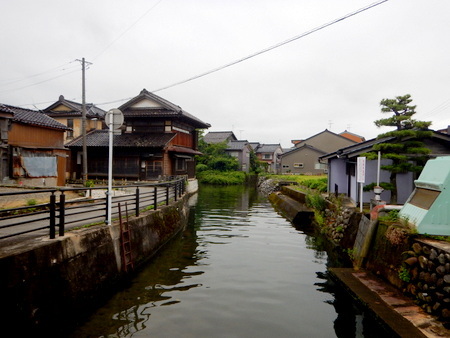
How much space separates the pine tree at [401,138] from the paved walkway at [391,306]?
20.9ft

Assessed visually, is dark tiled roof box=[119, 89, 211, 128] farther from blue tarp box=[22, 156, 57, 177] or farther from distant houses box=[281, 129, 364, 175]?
distant houses box=[281, 129, 364, 175]

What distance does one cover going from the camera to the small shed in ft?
23.6

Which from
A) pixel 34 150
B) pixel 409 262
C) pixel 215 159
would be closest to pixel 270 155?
pixel 215 159

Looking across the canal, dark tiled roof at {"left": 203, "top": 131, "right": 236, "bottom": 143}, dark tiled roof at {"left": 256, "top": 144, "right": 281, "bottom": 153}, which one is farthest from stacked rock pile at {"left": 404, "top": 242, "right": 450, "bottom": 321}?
dark tiled roof at {"left": 256, "top": 144, "right": 281, "bottom": 153}

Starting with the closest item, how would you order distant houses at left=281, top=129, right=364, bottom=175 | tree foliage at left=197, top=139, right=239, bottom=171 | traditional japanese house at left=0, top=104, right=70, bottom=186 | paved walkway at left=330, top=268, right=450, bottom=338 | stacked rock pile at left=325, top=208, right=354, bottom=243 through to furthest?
1. paved walkway at left=330, top=268, right=450, bottom=338
2. stacked rock pile at left=325, top=208, right=354, bottom=243
3. traditional japanese house at left=0, top=104, right=70, bottom=186
4. tree foliage at left=197, top=139, right=239, bottom=171
5. distant houses at left=281, top=129, right=364, bottom=175

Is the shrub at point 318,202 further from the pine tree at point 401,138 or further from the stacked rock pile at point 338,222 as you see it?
the pine tree at point 401,138

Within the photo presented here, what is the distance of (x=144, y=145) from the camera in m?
28.0

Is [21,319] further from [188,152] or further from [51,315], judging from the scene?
[188,152]

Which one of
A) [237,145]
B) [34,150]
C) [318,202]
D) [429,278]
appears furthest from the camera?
[237,145]

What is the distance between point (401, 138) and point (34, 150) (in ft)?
66.5

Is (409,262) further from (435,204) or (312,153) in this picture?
(312,153)

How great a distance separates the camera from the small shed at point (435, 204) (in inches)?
284

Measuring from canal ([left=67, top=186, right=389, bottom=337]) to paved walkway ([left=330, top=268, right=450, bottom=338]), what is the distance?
0.31 m

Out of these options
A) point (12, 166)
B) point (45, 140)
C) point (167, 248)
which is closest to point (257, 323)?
point (167, 248)
